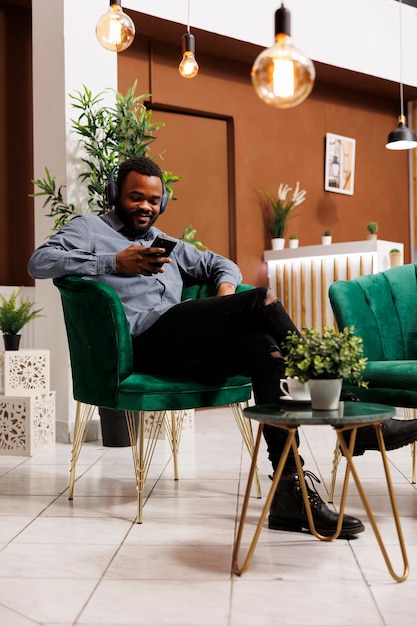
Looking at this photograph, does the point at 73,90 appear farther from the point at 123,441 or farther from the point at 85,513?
the point at 85,513

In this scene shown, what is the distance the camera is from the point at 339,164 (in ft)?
21.6

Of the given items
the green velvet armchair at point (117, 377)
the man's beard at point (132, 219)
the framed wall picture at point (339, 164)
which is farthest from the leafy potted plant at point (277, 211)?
the green velvet armchair at point (117, 377)

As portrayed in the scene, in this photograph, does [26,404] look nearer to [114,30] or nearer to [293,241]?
[114,30]

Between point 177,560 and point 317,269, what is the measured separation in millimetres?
4077

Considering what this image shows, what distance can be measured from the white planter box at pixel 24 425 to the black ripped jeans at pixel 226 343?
1292mm

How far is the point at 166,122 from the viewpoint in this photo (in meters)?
5.46

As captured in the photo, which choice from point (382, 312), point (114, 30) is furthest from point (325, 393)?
point (114, 30)

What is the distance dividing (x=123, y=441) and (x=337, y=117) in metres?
3.92

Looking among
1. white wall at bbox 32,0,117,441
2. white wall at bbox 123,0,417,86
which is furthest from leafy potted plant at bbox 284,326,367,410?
white wall at bbox 123,0,417,86

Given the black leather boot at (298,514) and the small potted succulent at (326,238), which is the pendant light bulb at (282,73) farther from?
the small potted succulent at (326,238)

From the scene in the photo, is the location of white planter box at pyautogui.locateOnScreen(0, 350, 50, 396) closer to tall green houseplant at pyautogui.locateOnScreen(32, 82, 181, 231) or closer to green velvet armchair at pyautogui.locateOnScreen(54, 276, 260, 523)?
tall green houseplant at pyautogui.locateOnScreen(32, 82, 181, 231)

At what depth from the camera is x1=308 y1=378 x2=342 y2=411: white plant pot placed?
1864 mm

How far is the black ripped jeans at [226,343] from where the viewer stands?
92.8 inches

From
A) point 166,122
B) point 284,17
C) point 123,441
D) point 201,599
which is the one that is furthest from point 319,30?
point 201,599
